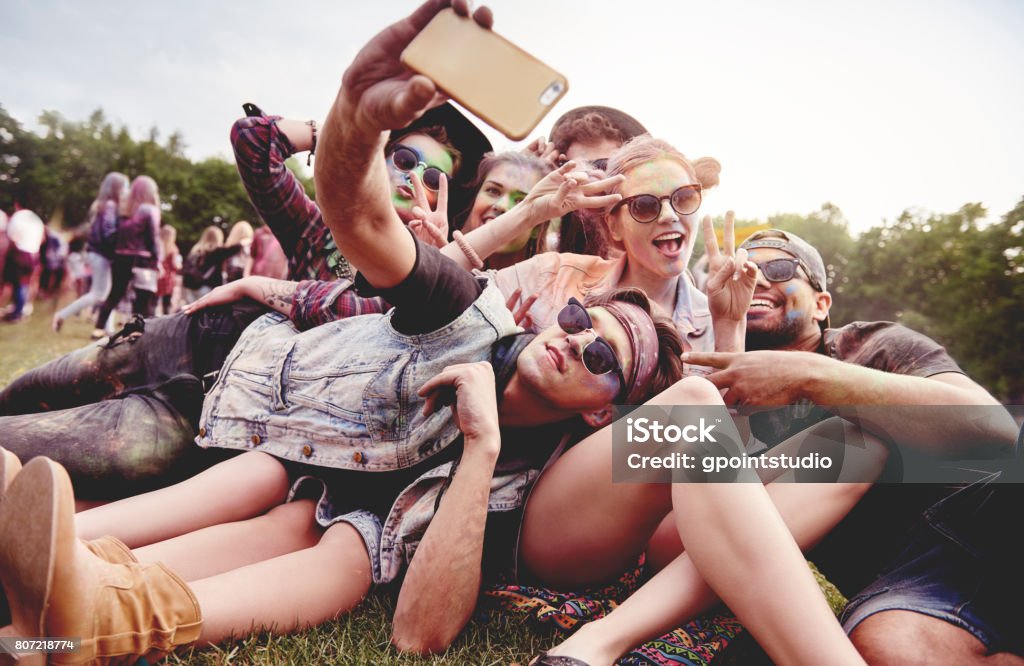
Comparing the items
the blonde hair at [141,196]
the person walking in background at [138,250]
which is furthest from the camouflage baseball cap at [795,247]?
the blonde hair at [141,196]

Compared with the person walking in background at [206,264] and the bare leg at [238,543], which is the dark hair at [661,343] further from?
the person walking in background at [206,264]

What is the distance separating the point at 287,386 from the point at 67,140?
41.7m

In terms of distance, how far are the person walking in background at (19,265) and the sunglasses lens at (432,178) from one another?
11.7 m

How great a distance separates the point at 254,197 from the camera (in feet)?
10.5

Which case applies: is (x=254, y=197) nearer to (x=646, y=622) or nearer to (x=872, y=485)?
(x=646, y=622)

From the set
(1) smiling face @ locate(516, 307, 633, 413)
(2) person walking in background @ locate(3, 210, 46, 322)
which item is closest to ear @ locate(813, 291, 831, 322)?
(1) smiling face @ locate(516, 307, 633, 413)

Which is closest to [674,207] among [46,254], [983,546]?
[983,546]

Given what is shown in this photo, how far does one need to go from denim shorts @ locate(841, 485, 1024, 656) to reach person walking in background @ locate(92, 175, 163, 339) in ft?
33.6

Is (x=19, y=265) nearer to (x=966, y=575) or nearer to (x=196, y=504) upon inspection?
(x=196, y=504)

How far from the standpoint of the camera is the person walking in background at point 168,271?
44.8ft

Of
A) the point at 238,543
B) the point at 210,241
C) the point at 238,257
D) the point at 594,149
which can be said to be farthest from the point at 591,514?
the point at 210,241

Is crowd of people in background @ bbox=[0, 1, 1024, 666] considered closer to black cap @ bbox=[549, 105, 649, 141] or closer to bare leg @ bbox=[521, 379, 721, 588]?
bare leg @ bbox=[521, 379, 721, 588]

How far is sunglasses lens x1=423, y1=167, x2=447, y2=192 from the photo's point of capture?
3.66m

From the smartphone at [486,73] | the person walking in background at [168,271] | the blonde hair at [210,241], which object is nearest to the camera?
the smartphone at [486,73]
